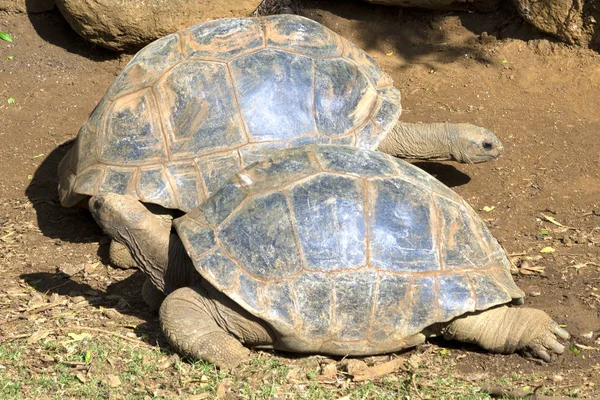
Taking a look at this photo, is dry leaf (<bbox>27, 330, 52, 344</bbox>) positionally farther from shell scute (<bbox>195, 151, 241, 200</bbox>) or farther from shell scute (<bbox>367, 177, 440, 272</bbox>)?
shell scute (<bbox>367, 177, 440, 272</bbox>)

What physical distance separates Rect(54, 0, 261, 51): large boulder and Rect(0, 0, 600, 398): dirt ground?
491mm

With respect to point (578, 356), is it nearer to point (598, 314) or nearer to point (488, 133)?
point (598, 314)

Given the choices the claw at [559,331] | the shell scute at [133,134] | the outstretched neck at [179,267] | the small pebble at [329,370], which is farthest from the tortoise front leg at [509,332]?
the shell scute at [133,134]

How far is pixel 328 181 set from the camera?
541cm

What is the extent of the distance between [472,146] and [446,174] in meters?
0.50

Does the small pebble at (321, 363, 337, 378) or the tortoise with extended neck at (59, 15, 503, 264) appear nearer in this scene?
the small pebble at (321, 363, 337, 378)

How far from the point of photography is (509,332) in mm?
5445

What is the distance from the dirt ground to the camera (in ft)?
19.5

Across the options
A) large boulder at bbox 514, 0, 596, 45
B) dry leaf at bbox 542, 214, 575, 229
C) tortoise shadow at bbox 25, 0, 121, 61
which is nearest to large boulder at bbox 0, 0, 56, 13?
tortoise shadow at bbox 25, 0, 121, 61

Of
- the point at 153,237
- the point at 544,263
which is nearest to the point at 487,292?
the point at 544,263

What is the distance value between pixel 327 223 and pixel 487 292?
1144 millimetres

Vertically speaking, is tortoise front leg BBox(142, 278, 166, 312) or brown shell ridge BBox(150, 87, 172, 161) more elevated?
brown shell ridge BBox(150, 87, 172, 161)

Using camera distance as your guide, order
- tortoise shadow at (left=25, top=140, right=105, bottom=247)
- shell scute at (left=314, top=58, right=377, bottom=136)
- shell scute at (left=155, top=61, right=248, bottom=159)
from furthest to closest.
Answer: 1. tortoise shadow at (left=25, top=140, right=105, bottom=247)
2. shell scute at (left=314, top=58, right=377, bottom=136)
3. shell scute at (left=155, top=61, right=248, bottom=159)

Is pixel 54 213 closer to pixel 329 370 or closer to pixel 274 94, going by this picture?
pixel 274 94
